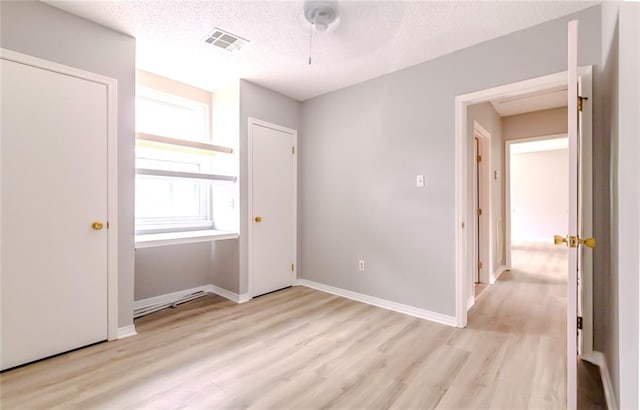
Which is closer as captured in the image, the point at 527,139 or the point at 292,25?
the point at 292,25

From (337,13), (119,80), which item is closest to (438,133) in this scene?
(337,13)

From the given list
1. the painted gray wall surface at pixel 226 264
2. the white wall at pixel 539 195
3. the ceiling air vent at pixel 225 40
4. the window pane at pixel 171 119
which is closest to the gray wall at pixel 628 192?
the ceiling air vent at pixel 225 40

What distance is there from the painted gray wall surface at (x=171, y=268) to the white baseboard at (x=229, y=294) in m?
0.11

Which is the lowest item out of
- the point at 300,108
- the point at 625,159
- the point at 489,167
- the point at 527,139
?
the point at 625,159

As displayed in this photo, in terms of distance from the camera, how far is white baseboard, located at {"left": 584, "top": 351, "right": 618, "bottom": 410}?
5.17 ft

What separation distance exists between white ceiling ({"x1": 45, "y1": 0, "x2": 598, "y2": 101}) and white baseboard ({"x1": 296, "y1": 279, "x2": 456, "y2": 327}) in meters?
2.48

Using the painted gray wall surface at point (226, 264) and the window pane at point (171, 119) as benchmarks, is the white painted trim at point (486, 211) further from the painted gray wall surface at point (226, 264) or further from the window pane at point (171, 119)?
the window pane at point (171, 119)

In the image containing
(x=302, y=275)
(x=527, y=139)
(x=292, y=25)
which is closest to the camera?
(x=292, y=25)

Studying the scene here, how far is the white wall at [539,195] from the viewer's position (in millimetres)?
7910

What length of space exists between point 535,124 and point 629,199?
400 centimetres

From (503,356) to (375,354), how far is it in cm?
94

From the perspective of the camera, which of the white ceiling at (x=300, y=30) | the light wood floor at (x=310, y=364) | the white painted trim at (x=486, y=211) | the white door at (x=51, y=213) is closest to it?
the light wood floor at (x=310, y=364)

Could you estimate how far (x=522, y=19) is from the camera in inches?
86.1

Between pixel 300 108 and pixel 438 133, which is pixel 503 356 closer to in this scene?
pixel 438 133
